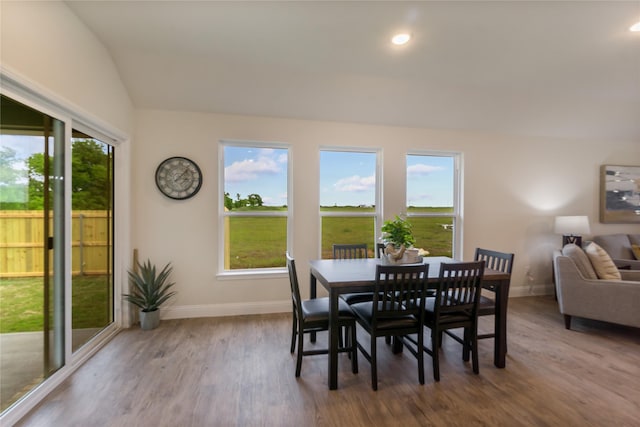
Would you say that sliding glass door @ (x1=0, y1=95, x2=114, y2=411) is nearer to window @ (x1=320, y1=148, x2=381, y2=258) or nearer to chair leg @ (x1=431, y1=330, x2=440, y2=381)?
window @ (x1=320, y1=148, x2=381, y2=258)

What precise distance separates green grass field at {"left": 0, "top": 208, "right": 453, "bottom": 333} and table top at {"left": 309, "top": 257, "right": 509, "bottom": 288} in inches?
45.5

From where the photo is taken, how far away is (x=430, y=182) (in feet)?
14.5

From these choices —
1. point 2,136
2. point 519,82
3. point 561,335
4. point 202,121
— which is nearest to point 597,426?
point 561,335

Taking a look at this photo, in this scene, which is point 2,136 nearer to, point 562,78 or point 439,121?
point 439,121

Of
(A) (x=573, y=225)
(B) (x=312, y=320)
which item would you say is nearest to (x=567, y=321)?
(A) (x=573, y=225)

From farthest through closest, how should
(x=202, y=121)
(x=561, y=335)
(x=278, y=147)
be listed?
1. (x=278, y=147)
2. (x=202, y=121)
3. (x=561, y=335)

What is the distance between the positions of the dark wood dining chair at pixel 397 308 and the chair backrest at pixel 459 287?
0.55 feet

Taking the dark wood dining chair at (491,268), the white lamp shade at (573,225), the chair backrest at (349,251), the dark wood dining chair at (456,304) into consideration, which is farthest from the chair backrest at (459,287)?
the white lamp shade at (573,225)

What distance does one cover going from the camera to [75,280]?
2.56 m

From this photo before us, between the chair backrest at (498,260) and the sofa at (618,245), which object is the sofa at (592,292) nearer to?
the chair backrest at (498,260)

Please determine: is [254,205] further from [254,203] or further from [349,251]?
[349,251]

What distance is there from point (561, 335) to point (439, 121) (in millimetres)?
2913

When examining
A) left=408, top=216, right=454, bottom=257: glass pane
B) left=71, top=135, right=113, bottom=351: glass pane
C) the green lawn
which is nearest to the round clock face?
left=71, top=135, right=113, bottom=351: glass pane

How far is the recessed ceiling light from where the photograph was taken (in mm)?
2652
